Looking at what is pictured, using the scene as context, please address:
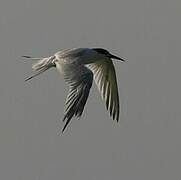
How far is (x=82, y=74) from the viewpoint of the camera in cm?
889

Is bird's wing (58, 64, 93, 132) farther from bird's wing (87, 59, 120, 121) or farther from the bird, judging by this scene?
bird's wing (87, 59, 120, 121)

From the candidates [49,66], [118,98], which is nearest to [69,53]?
[49,66]

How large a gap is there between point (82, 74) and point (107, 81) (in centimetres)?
280

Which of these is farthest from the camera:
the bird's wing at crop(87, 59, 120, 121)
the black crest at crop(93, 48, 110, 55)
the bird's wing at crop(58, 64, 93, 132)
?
the bird's wing at crop(87, 59, 120, 121)

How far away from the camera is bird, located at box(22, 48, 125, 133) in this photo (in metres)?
8.34

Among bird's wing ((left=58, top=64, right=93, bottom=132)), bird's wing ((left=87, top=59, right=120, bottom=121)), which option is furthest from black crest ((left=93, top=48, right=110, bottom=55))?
bird's wing ((left=58, top=64, right=93, bottom=132))

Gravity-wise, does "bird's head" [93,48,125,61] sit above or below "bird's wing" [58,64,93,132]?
above

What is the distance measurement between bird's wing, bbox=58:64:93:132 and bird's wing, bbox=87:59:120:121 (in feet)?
7.19

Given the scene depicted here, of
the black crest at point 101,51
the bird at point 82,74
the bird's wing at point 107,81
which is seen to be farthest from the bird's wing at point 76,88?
the bird's wing at point 107,81

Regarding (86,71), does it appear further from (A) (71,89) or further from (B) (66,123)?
(B) (66,123)

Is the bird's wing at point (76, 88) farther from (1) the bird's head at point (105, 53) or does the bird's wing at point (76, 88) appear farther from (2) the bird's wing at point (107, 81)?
(2) the bird's wing at point (107, 81)

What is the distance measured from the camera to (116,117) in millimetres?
11164

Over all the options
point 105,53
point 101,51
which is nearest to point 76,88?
point 101,51

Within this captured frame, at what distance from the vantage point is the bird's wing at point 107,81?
449 inches
